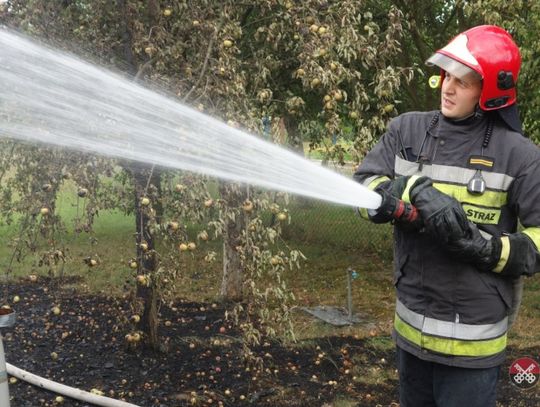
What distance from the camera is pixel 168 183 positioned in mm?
3490

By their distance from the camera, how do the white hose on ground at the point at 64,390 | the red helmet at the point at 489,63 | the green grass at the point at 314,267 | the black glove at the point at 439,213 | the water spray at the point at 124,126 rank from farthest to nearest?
the green grass at the point at 314,267
the white hose on ground at the point at 64,390
the water spray at the point at 124,126
the red helmet at the point at 489,63
the black glove at the point at 439,213

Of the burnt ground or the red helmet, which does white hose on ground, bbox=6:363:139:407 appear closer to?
the burnt ground

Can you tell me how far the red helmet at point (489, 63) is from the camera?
2250 millimetres

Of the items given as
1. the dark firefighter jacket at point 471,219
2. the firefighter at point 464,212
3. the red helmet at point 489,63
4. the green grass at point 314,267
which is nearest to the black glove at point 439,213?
the firefighter at point 464,212

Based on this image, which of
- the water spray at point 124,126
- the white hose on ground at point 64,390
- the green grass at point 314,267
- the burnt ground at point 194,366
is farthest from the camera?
the green grass at point 314,267

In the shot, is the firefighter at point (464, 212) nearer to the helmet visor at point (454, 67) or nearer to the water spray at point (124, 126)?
the helmet visor at point (454, 67)

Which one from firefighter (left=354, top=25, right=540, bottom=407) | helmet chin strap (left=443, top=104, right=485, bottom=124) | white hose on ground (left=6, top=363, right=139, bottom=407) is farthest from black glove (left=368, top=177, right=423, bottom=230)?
white hose on ground (left=6, top=363, right=139, bottom=407)

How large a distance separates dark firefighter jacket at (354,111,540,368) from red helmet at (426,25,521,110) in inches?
4.0

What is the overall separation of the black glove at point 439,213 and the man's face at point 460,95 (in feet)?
1.04

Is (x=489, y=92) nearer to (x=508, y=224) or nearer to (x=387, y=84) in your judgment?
(x=508, y=224)

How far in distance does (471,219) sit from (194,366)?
3.13 meters

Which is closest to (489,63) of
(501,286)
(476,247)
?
(476,247)

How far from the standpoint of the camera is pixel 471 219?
230 cm

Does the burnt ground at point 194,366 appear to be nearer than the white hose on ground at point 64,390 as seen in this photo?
No
